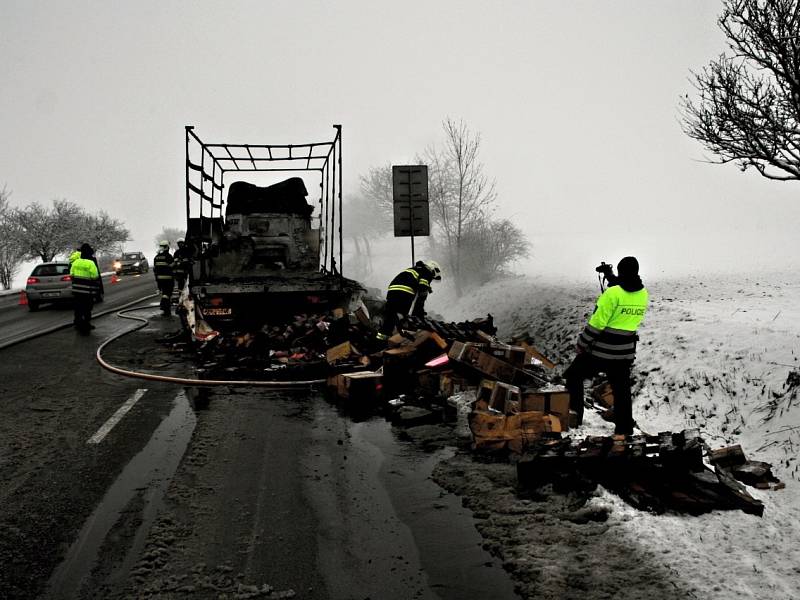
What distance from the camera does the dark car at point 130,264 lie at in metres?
39.3

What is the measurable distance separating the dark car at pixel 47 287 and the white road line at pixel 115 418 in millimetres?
12867

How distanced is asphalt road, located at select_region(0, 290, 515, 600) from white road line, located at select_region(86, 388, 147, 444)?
0.10 feet

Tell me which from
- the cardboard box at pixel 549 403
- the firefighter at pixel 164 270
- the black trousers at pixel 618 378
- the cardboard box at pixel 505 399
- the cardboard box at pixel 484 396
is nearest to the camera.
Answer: the black trousers at pixel 618 378

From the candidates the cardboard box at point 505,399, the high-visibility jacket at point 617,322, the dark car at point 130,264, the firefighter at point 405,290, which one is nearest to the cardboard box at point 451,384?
the cardboard box at point 505,399

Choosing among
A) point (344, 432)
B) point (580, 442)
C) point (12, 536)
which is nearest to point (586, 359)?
point (580, 442)

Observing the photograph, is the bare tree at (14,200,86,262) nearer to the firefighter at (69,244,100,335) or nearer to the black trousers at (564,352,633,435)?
the firefighter at (69,244,100,335)

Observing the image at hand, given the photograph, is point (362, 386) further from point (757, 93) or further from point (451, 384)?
point (757, 93)

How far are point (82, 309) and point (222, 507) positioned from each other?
11.2m

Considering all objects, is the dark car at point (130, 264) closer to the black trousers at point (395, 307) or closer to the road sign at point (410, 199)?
the road sign at point (410, 199)

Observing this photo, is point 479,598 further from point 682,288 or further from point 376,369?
point 682,288

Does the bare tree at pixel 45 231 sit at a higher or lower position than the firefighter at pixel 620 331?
higher

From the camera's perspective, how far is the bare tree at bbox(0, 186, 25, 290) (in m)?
35.7

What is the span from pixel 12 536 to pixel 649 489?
4.33 meters

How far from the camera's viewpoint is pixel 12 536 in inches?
134
